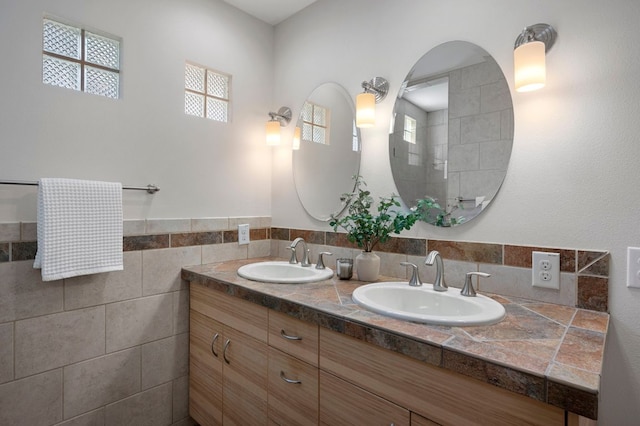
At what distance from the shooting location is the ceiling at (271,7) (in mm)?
1990

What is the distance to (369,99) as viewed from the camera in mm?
1616

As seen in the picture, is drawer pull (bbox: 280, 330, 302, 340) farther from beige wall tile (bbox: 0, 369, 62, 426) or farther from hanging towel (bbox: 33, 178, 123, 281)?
beige wall tile (bbox: 0, 369, 62, 426)

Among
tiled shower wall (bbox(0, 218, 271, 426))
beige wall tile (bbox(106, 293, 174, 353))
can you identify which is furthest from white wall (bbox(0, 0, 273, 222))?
beige wall tile (bbox(106, 293, 174, 353))

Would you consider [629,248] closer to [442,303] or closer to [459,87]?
[442,303]

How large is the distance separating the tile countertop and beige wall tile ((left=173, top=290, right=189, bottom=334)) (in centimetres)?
66

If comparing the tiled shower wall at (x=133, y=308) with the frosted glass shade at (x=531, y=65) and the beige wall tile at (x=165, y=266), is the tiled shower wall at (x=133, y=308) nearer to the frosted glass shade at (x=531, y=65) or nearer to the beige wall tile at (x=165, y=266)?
the beige wall tile at (x=165, y=266)

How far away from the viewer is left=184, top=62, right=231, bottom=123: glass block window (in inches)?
73.1

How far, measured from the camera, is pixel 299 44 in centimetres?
209

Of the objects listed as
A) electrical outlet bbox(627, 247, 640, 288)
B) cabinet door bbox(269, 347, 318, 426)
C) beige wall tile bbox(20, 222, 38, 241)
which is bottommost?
cabinet door bbox(269, 347, 318, 426)

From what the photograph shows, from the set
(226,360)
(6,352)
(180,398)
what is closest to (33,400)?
(6,352)

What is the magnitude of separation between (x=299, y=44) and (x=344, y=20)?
36 cm

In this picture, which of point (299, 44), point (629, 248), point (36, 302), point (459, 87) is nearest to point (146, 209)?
point (36, 302)

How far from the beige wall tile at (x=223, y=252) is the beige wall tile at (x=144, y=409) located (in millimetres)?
676

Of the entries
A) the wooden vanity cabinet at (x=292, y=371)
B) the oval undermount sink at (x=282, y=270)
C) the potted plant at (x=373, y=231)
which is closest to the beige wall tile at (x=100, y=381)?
the oval undermount sink at (x=282, y=270)
